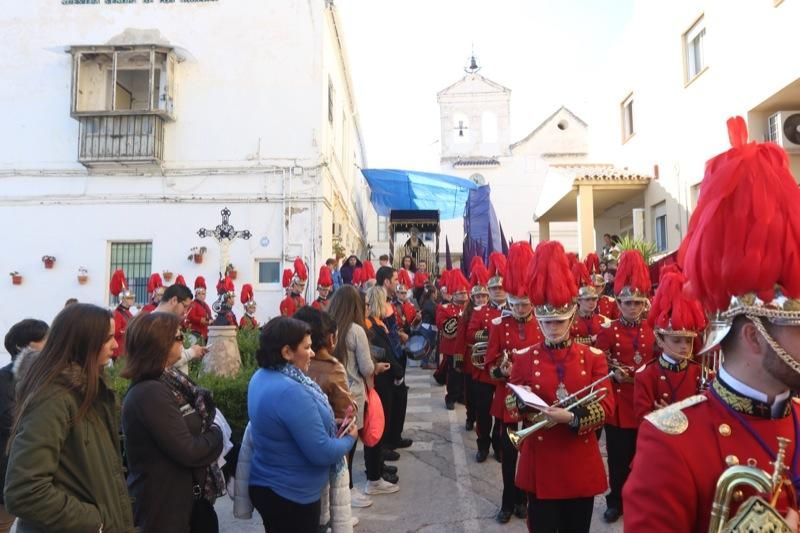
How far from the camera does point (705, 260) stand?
177 cm

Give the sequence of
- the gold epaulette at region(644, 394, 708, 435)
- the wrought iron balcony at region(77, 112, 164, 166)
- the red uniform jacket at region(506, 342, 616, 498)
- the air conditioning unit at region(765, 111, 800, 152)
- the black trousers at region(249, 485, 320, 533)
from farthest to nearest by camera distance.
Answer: the wrought iron balcony at region(77, 112, 164, 166) < the air conditioning unit at region(765, 111, 800, 152) < the red uniform jacket at region(506, 342, 616, 498) < the black trousers at region(249, 485, 320, 533) < the gold epaulette at region(644, 394, 708, 435)

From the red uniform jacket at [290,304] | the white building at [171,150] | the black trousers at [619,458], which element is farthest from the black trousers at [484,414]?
the white building at [171,150]

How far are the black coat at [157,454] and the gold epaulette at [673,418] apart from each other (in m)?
2.24

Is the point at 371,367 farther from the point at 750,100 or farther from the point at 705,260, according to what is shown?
the point at 750,100

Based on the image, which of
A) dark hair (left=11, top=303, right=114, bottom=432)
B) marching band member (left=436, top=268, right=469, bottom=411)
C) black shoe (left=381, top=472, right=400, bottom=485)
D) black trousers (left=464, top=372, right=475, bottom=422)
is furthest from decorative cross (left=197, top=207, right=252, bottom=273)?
dark hair (left=11, top=303, right=114, bottom=432)

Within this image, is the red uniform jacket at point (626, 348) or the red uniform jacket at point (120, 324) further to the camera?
the red uniform jacket at point (120, 324)

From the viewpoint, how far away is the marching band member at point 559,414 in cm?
364

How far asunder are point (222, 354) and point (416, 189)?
599 inches

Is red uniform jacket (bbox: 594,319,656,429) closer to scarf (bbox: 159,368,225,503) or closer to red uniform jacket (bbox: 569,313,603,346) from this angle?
red uniform jacket (bbox: 569,313,603,346)

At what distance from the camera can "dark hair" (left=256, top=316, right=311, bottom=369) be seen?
330cm

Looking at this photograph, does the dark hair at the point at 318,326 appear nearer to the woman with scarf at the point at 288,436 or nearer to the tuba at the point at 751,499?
the woman with scarf at the point at 288,436

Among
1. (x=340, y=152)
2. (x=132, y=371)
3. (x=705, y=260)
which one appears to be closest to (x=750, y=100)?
(x=705, y=260)

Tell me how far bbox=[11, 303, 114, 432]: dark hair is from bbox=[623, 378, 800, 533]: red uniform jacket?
2.30 metres

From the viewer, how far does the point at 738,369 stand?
173cm
